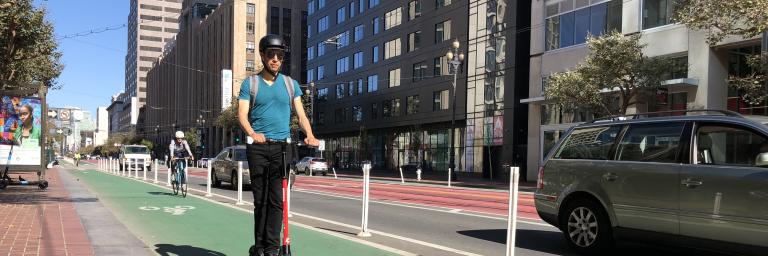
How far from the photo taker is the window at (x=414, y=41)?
49.6 m

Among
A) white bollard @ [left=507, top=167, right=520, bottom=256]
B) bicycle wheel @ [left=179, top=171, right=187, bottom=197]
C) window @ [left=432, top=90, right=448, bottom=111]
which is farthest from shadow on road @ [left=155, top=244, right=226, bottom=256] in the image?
window @ [left=432, top=90, right=448, bottom=111]

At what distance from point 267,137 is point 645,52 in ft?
86.6

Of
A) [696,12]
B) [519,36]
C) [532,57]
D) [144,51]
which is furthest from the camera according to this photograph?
[144,51]

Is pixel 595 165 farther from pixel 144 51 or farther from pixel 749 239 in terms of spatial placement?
pixel 144 51

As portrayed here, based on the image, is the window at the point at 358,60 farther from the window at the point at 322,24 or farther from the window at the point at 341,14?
the window at the point at 322,24

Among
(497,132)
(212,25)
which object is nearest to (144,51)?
(212,25)

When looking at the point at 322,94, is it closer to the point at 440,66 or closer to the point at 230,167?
the point at 440,66

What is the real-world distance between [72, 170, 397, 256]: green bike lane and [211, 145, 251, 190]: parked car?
645 cm

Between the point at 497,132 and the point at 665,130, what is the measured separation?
112 ft

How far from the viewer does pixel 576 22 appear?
32.0 metres

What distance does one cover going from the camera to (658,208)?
654 centimetres

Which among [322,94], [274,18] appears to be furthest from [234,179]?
[274,18]

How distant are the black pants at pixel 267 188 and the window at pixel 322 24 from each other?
63831 mm

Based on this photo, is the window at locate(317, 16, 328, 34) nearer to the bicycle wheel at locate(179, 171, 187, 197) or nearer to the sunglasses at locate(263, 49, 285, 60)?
the bicycle wheel at locate(179, 171, 187, 197)
